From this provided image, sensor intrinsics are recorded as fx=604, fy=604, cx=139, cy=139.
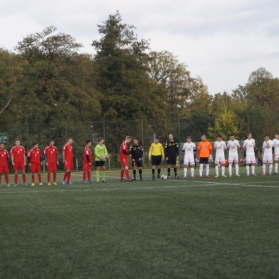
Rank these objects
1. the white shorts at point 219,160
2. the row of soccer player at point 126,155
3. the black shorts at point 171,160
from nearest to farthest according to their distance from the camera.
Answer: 1. the row of soccer player at point 126,155
2. the black shorts at point 171,160
3. the white shorts at point 219,160

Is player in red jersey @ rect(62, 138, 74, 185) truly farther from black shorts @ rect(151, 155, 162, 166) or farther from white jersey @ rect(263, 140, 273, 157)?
white jersey @ rect(263, 140, 273, 157)

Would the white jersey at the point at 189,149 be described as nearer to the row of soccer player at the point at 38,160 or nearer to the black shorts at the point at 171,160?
the black shorts at the point at 171,160

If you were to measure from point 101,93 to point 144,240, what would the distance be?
55784 millimetres

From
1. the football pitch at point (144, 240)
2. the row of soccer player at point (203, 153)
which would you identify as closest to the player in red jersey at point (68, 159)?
the row of soccer player at point (203, 153)

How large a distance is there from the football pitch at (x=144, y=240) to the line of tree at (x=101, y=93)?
3394cm

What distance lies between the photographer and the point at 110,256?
6.39 m

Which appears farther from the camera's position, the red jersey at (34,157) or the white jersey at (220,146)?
the white jersey at (220,146)

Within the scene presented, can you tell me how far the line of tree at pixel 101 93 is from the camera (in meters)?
46.2

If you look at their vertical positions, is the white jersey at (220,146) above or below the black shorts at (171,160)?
above

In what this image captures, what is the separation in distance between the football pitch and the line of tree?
3394cm

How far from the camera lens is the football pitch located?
224 inches

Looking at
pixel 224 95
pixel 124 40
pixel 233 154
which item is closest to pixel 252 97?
pixel 224 95

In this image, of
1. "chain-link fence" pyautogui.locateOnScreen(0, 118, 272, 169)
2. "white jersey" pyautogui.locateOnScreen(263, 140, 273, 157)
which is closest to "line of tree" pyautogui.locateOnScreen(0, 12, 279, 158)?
"chain-link fence" pyautogui.locateOnScreen(0, 118, 272, 169)

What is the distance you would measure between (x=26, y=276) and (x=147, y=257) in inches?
52.0
